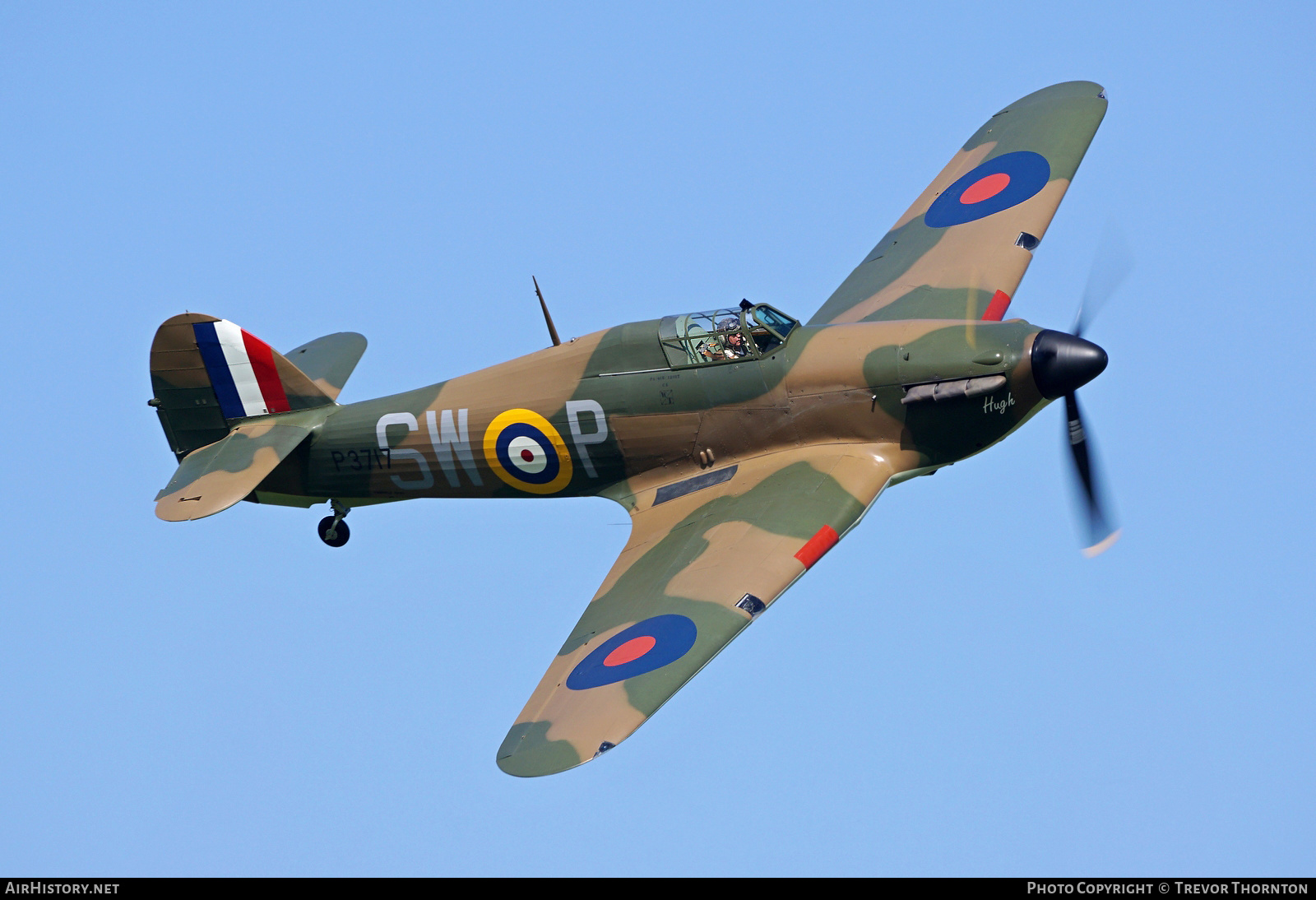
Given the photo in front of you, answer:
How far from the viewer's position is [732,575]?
15.0m

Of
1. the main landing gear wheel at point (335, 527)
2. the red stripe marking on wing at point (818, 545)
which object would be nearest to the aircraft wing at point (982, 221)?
the red stripe marking on wing at point (818, 545)

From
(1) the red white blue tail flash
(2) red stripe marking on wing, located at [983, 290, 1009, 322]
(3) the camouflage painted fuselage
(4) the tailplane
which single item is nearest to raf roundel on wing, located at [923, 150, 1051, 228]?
(2) red stripe marking on wing, located at [983, 290, 1009, 322]

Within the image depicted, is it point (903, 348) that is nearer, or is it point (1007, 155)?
point (903, 348)

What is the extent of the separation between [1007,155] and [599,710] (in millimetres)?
10050

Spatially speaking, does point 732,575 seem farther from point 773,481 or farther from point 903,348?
point 903,348

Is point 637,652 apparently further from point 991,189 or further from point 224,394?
point 991,189

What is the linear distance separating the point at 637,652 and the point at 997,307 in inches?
243

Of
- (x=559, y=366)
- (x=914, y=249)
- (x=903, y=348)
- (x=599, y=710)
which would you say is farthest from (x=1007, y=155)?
(x=599, y=710)

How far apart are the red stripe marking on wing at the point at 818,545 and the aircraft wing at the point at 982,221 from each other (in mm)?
3366

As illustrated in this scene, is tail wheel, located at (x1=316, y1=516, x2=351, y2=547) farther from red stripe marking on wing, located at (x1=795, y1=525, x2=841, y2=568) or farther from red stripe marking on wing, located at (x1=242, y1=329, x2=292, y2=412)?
red stripe marking on wing, located at (x1=795, y1=525, x2=841, y2=568)

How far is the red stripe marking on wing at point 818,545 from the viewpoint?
15.1 metres

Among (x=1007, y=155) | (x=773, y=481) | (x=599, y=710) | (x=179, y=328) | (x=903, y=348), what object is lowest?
(x=599, y=710)

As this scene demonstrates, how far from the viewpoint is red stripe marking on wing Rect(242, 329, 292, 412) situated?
17953 millimetres

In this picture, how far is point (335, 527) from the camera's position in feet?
60.2
